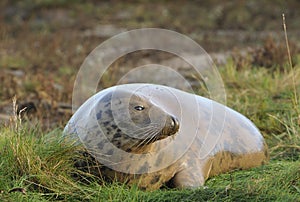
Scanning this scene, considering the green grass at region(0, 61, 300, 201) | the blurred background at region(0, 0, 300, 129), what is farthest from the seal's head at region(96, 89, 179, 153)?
the blurred background at region(0, 0, 300, 129)

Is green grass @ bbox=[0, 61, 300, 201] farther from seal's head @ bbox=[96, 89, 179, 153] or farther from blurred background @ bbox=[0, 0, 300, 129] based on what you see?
blurred background @ bbox=[0, 0, 300, 129]

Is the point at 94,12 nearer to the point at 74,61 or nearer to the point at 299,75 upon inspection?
the point at 74,61

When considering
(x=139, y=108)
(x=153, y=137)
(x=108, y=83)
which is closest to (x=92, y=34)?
(x=108, y=83)

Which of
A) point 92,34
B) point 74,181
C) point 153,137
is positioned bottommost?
point 92,34

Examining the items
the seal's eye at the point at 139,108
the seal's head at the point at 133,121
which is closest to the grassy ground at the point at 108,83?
the seal's head at the point at 133,121

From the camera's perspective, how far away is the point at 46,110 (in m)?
6.66

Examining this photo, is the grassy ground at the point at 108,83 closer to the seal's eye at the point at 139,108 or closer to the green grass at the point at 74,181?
the green grass at the point at 74,181

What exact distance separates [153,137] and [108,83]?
14.5 ft

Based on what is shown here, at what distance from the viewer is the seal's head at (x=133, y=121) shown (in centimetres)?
368

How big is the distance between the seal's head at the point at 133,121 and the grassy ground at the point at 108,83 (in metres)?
0.26

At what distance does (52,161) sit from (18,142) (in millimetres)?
229

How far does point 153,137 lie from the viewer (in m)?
3.68

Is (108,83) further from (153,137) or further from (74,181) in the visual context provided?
(153,137)

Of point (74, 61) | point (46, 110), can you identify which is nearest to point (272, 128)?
point (46, 110)
